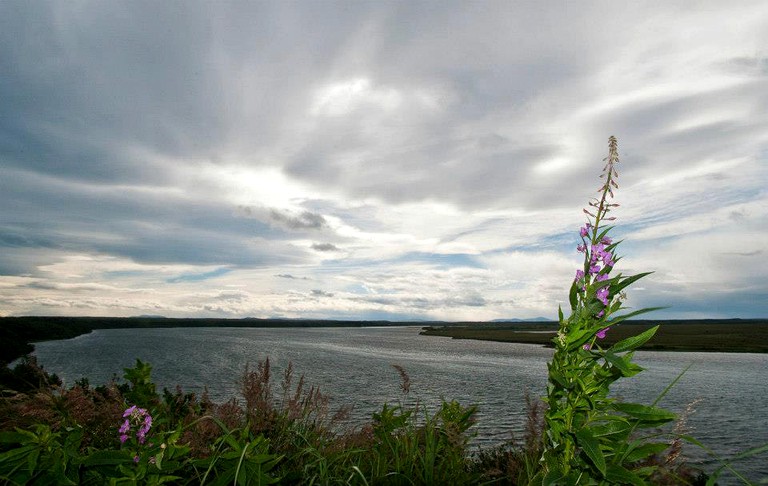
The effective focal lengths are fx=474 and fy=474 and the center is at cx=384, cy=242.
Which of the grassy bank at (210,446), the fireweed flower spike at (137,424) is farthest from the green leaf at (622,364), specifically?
the fireweed flower spike at (137,424)

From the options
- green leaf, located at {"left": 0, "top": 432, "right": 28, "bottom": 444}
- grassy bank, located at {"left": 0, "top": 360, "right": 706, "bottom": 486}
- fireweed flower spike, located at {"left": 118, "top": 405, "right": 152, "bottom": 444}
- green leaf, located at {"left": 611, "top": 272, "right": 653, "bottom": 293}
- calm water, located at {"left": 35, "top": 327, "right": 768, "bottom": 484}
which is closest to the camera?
green leaf, located at {"left": 611, "top": 272, "right": 653, "bottom": 293}

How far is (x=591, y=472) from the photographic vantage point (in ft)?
6.91

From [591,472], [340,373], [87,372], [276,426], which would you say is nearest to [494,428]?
[276,426]

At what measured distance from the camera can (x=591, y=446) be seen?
6.38ft

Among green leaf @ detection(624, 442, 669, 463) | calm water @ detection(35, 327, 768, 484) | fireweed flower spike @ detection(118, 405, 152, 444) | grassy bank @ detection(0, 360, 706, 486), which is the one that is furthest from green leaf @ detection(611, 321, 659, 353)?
calm water @ detection(35, 327, 768, 484)

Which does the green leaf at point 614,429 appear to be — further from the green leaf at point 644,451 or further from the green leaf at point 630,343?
the green leaf at point 630,343

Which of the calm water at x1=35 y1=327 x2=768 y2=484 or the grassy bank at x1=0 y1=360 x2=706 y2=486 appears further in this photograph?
the calm water at x1=35 y1=327 x2=768 y2=484

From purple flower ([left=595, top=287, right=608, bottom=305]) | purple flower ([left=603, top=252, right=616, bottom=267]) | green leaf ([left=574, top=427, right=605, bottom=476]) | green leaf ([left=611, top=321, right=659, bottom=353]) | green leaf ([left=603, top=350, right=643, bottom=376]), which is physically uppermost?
purple flower ([left=603, top=252, right=616, bottom=267])

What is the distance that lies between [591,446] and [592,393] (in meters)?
0.21

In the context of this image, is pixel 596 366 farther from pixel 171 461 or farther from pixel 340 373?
pixel 340 373

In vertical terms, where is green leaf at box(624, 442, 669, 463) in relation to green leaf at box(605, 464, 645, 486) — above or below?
above

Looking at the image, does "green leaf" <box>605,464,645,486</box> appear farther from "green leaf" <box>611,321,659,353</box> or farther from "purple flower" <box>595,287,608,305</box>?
"purple flower" <box>595,287,608,305</box>

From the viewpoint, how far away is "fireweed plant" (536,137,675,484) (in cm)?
198

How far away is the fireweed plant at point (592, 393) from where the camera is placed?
1983 mm
